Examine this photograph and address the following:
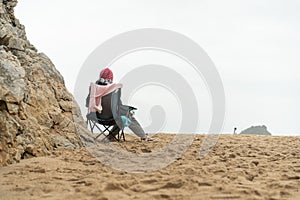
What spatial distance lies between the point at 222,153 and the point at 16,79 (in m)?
3.92

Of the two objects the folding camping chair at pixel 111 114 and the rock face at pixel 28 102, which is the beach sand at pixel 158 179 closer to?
the rock face at pixel 28 102

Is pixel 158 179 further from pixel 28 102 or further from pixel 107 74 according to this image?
pixel 107 74

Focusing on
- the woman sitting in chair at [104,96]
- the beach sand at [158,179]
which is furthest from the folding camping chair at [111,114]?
the beach sand at [158,179]

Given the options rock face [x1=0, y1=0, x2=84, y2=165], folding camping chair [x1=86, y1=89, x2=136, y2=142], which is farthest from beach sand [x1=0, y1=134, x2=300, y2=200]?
folding camping chair [x1=86, y1=89, x2=136, y2=142]

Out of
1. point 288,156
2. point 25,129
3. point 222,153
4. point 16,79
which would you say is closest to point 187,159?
point 222,153

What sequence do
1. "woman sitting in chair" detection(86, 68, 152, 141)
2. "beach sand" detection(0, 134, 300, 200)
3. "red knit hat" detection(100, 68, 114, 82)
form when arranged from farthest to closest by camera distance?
"red knit hat" detection(100, 68, 114, 82)
"woman sitting in chair" detection(86, 68, 152, 141)
"beach sand" detection(0, 134, 300, 200)

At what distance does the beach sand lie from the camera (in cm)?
380

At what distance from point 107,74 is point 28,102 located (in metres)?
2.00

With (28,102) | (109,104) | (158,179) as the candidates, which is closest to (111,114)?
(109,104)

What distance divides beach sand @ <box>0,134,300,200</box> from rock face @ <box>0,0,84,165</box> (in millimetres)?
423

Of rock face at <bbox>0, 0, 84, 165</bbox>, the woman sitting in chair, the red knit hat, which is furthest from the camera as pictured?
the red knit hat

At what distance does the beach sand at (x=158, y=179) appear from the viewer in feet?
12.5

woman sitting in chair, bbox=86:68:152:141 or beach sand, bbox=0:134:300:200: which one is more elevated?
woman sitting in chair, bbox=86:68:152:141

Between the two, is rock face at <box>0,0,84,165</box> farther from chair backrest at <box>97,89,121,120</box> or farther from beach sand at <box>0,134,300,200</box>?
chair backrest at <box>97,89,121,120</box>
